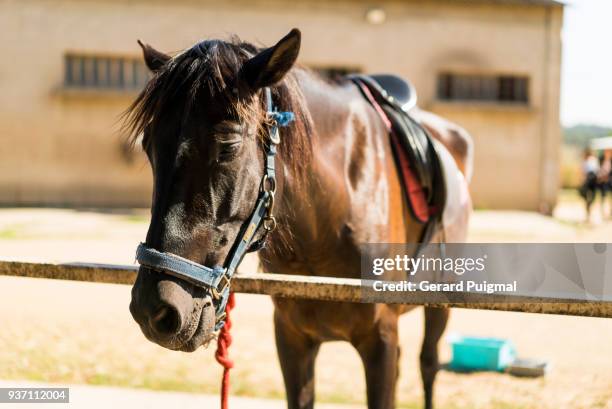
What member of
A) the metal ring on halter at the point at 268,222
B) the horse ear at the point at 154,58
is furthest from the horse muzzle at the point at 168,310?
the horse ear at the point at 154,58

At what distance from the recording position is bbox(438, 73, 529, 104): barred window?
15.5 m

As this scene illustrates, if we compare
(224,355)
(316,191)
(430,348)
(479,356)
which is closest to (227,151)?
(316,191)

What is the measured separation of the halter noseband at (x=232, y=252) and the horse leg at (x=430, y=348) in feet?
6.96

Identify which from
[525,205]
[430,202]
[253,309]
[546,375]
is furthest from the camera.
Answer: [525,205]

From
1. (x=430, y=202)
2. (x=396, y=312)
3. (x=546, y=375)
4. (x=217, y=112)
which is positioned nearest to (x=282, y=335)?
(x=396, y=312)

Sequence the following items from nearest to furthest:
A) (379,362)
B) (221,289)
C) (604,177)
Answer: (221,289) < (379,362) < (604,177)

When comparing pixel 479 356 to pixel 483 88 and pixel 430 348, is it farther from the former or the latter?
pixel 483 88

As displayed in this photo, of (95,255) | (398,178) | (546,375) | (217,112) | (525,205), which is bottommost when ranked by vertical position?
(525,205)

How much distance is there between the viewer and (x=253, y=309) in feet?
21.4

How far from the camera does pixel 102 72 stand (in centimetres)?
Answer: 1484

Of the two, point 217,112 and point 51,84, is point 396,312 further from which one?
point 51,84

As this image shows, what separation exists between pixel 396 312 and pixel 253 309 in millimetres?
3992

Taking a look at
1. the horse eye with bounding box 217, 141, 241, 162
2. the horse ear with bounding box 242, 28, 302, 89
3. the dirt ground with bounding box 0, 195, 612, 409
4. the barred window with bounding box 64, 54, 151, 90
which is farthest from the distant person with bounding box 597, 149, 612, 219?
the horse eye with bounding box 217, 141, 241, 162

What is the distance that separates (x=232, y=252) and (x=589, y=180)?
15.2 m
